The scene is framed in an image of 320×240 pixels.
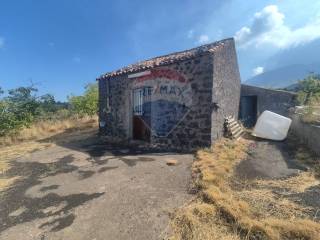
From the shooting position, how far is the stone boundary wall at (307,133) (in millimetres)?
7391

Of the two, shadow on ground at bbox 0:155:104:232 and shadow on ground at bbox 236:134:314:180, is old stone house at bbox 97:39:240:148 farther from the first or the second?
shadow on ground at bbox 0:155:104:232

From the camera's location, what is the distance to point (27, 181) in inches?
235

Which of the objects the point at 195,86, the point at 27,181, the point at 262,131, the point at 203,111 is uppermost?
the point at 195,86

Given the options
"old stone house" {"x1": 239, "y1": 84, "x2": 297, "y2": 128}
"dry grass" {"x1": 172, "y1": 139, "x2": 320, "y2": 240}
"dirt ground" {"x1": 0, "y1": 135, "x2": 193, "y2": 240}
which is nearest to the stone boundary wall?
"dry grass" {"x1": 172, "y1": 139, "x2": 320, "y2": 240}

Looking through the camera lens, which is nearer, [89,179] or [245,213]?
[245,213]

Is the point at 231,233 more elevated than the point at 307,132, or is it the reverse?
the point at 307,132

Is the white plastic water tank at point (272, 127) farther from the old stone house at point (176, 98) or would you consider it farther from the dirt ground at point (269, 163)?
the old stone house at point (176, 98)

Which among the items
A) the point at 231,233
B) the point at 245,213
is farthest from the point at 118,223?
the point at 245,213

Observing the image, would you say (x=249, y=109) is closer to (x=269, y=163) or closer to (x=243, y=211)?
(x=269, y=163)

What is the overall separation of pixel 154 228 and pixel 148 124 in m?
6.20

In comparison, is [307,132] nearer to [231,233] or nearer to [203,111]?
[203,111]

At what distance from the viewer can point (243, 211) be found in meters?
3.77

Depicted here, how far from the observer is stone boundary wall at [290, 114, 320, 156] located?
739 cm

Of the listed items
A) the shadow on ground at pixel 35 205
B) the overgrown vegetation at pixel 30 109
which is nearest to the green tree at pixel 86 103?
the overgrown vegetation at pixel 30 109
